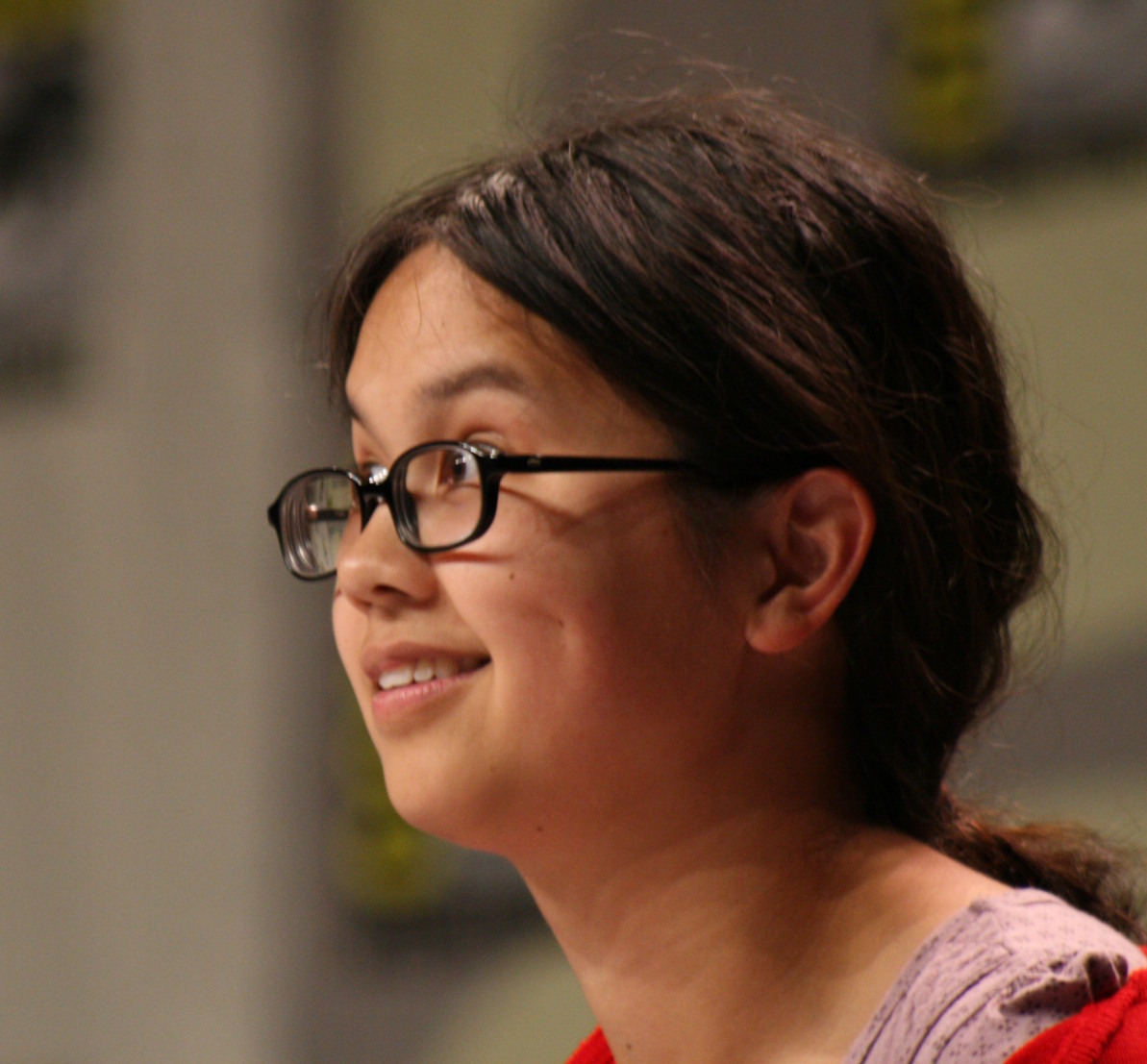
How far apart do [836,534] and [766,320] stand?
165mm

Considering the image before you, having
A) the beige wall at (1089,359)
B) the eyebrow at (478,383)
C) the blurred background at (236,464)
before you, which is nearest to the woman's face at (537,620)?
the eyebrow at (478,383)

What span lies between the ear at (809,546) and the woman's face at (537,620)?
0.03 meters

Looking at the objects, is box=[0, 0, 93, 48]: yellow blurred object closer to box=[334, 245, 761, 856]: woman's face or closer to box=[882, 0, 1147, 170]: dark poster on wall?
box=[882, 0, 1147, 170]: dark poster on wall

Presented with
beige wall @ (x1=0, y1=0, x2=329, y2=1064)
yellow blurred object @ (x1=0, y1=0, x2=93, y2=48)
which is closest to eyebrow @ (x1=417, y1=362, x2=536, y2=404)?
beige wall @ (x1=0, y1=0, x2=329, y2=1064)

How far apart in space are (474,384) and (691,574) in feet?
0.68

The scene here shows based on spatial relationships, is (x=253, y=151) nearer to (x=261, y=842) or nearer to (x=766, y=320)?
(x=261, y=842)

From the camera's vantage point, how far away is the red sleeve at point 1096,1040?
0.99 m

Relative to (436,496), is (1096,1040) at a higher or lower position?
lower

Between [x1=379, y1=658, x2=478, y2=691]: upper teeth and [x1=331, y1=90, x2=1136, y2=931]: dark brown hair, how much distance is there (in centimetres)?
23

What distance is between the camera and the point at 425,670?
1195 mm

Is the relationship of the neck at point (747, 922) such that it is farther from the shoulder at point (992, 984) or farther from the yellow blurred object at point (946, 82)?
the yellow blurred object at point (946, 82)

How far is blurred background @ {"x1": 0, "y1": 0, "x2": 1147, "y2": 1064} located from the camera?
2615mm

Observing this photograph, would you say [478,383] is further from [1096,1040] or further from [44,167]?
[44,167]

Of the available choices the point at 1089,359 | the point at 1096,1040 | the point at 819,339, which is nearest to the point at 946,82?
the point at 1089,359
